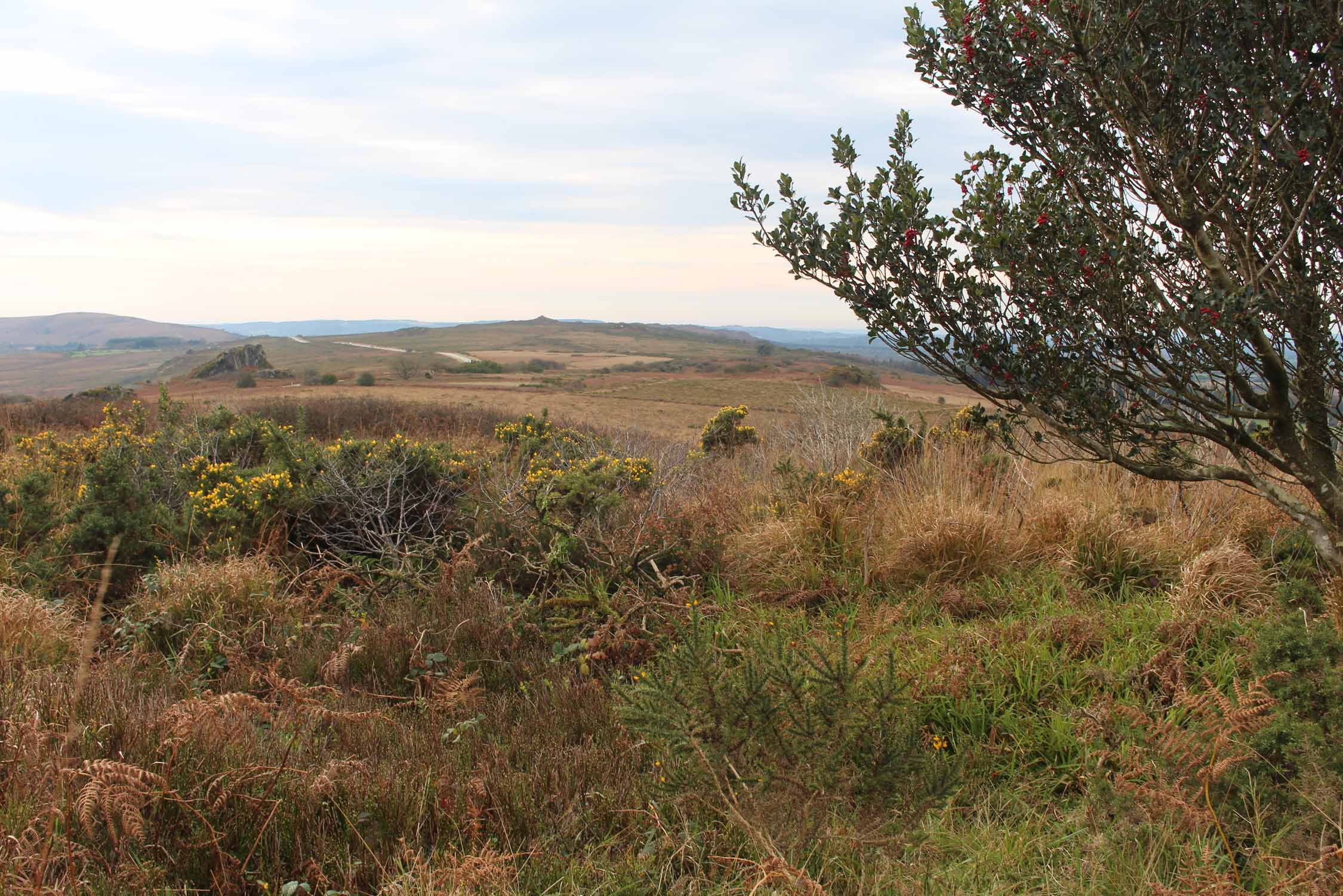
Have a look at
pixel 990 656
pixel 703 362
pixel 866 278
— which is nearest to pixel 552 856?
pixel 990 656

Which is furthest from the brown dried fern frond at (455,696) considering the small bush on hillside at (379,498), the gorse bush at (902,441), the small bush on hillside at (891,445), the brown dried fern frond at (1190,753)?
the small bush on hillside at (891,445)

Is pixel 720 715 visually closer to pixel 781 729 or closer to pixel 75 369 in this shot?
pixel 781 729

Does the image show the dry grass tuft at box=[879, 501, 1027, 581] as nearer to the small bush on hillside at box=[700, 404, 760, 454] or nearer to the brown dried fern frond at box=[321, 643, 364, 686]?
the brown dried fern frond at box=[321, 643, 364, 686]

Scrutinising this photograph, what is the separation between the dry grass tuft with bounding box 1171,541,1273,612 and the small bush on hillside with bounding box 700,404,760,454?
398 inches

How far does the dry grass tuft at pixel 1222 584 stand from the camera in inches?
149

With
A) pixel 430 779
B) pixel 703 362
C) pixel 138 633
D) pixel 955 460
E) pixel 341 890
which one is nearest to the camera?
pixel 341 890

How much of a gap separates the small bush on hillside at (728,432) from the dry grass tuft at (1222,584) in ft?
33.1

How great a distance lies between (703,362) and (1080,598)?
8522cm

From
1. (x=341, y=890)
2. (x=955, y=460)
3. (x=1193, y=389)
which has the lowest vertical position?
(x=341, y=890)

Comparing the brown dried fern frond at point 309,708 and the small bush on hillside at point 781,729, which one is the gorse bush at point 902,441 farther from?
the brown dried fern frond at point 309,708

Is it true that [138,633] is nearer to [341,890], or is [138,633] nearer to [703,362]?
[341,890]

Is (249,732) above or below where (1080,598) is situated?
below

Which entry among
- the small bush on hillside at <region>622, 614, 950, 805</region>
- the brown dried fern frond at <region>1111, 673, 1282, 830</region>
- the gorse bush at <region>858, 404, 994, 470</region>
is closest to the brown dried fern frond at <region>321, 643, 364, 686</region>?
the small bush on hillside at <region>622, 614, 950, 805</region>

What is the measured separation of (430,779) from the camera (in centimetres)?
265
